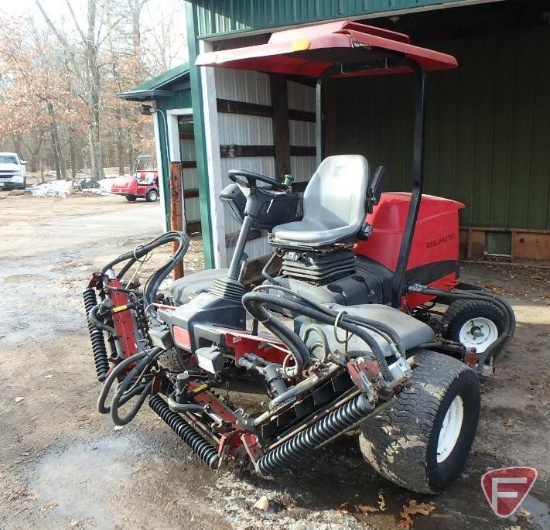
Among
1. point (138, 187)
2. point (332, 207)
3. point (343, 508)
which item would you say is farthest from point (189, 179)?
point (138, 187)

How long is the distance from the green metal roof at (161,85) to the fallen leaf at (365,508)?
7.26 metres

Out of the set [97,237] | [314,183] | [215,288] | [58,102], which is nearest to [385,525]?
[215,288]

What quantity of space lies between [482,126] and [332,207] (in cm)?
487

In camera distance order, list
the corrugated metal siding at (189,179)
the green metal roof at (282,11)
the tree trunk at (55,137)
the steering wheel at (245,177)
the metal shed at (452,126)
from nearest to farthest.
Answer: the steering wheel at (245,177)
the green metal roof at (282,11)
the metal shed at (452,126)
the corrugated metal siding at (189,179)
the tree trunk at (55,137)

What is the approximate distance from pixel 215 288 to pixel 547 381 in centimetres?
231

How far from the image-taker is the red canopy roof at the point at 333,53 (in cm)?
265

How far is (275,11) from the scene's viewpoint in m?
4.94

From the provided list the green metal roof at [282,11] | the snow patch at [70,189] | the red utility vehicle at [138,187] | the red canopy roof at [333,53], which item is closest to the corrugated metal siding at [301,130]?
the green metal roof at [282,11]

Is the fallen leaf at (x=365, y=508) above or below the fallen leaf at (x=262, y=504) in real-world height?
below

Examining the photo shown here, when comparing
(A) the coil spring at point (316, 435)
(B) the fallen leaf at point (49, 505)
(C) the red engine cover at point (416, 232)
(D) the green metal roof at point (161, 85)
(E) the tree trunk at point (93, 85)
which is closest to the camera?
(A) the coil spring at point (316, 435)

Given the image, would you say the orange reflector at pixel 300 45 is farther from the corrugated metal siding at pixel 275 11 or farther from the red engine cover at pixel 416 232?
the corrugated metal siding at pixel 275 11

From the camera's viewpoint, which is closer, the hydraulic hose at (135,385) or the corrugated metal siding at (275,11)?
the hydraulic hose at (135,385)

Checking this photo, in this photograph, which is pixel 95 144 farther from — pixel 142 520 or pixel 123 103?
pixel 142 520

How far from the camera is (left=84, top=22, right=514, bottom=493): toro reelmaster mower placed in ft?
7.27
